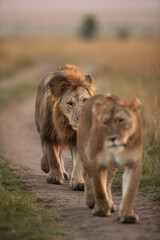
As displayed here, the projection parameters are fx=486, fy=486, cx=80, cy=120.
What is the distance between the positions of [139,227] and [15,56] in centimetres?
2192

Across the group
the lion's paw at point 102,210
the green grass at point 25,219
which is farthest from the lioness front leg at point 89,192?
the green grass at point 25,219

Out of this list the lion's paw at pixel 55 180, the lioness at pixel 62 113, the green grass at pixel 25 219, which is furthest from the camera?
the lion's paw at pixel 55 180

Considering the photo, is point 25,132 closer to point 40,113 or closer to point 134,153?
point 40,113

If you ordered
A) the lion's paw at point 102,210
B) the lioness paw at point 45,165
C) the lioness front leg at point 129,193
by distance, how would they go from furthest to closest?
the lioness paw at point 45,165, the lion's paw at point 102,210, the lioness front leg at point 129,193

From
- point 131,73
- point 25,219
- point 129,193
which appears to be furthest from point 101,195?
point 131,73

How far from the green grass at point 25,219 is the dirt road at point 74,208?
0.45 ft

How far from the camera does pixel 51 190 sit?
5.27 meters

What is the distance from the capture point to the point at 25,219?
386 centimetres

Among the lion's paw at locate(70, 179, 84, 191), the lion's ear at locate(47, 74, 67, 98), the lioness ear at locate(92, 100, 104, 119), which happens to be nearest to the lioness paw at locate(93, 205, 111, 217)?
the lioness ear at locate(92, 100, 104, 119)

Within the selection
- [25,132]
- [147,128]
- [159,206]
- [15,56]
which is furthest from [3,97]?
[15,56]

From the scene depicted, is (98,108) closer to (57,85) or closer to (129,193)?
(129,193)

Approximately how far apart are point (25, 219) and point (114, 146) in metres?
0.95

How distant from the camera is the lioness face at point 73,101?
539cm

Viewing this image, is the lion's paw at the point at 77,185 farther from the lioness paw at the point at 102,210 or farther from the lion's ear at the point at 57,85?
the lioness paw at the point at 102,210
